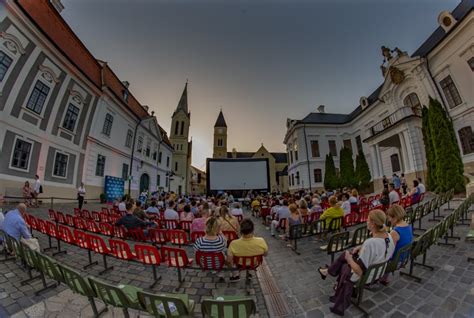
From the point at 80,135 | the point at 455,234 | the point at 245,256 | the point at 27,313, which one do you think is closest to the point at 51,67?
the point at 80,135

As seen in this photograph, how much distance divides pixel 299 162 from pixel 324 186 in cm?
495

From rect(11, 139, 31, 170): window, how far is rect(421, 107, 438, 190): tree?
24.4 meters

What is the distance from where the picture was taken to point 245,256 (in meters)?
2.93

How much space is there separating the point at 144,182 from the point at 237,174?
39.5 ft

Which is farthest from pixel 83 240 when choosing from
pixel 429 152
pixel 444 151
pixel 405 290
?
pixel 429 152

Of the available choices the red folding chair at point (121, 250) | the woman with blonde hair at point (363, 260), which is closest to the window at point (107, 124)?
the red folding chair at point (121, 250)

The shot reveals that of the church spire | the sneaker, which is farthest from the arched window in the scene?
the church spire

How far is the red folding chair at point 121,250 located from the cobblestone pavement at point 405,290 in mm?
2776

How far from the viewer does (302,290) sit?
2.90 meters

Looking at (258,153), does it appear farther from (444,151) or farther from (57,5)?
(57,5)

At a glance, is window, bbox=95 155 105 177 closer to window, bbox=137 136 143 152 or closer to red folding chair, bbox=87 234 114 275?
window, bbox=137 136 143 152

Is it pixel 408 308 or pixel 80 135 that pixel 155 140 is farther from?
pixel 408 308

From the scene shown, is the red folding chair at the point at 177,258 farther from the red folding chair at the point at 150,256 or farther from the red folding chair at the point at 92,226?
the red folding chair at the point at 92,226

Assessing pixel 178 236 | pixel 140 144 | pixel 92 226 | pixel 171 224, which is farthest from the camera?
pixel 140 144
